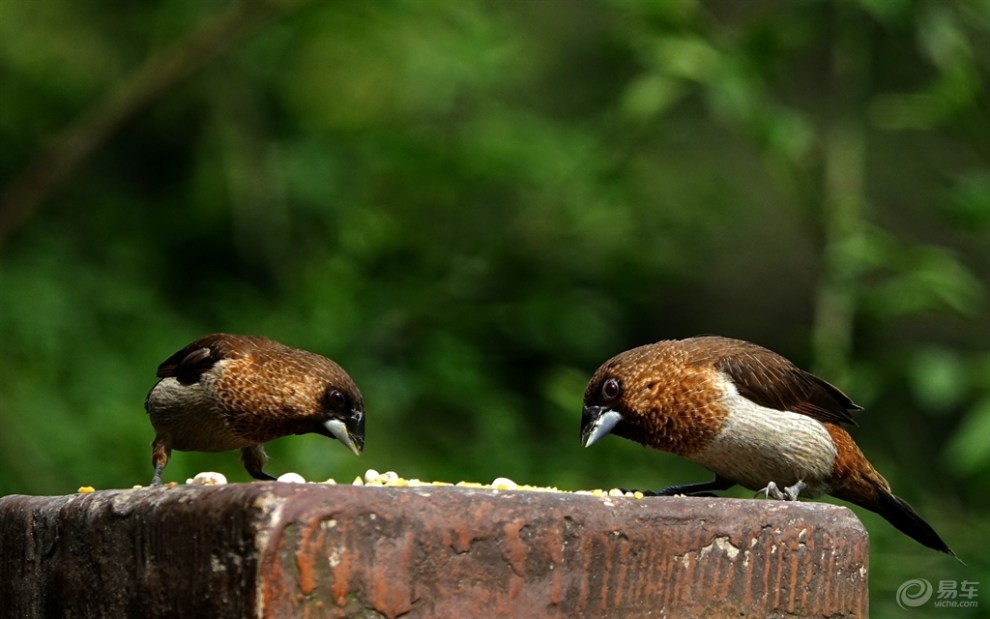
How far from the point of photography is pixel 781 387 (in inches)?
163

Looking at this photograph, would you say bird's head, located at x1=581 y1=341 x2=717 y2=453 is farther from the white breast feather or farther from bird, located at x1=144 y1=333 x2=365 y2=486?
bird, located at x1=144 y1=333 x2=365 y2=486

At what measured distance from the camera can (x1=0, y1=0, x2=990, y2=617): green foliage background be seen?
601 centimetres

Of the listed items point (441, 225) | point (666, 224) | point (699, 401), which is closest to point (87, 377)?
point (441, 225)

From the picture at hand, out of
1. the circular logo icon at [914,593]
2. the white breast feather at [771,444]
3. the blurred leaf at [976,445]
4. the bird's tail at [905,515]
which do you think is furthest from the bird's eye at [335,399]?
the circular logo icon at [914,593]

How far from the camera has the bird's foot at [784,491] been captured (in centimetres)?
387

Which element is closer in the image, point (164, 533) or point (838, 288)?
point (164, 533)

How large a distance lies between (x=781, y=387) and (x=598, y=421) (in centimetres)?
49

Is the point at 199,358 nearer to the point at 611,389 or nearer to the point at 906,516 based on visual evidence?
the point at 611,389

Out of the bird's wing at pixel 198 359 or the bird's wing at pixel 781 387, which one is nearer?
the bird's wing at pixel 781 387

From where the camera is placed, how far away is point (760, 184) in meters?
9.27

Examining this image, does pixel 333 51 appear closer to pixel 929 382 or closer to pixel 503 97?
pixel 503 97

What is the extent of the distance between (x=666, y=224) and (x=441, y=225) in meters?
1.08

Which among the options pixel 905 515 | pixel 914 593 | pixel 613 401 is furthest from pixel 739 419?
pixel 914 593

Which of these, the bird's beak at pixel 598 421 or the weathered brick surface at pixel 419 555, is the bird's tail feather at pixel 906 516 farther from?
the weathered brick surface at pixel 419 555
